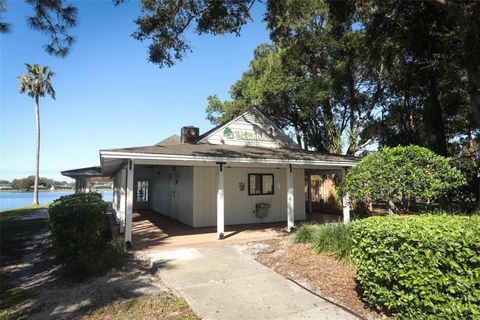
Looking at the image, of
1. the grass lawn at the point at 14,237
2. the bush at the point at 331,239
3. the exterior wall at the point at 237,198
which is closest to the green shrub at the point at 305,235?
the bush at the point at 331,239

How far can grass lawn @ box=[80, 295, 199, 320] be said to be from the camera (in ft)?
14.6

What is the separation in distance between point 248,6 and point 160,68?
3280mm

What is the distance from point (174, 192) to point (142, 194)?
7.62 m

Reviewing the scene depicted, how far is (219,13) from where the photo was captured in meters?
8.76

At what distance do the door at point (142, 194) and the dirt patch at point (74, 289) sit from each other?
13.2 metres

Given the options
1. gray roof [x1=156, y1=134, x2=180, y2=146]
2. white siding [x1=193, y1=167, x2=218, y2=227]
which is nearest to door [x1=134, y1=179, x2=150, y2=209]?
gray roof [x1=156, y1=134, x2=180, y2=146]

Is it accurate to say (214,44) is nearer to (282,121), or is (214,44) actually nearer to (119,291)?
(119,291)

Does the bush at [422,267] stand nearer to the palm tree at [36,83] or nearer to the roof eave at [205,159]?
the roof eave at [205,159]

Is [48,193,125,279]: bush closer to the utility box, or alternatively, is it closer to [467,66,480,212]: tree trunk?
the utility box

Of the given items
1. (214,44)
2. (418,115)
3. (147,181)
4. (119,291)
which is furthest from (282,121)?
(119,291)

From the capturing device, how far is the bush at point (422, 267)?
3.52 meters

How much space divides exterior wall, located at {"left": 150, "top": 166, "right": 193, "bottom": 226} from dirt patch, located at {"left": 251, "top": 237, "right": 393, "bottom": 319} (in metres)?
5.11

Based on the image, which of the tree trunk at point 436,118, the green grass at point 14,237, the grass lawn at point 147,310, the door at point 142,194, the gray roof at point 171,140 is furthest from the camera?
the gray roof at point 171,140

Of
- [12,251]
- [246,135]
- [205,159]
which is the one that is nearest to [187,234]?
[205,159]
